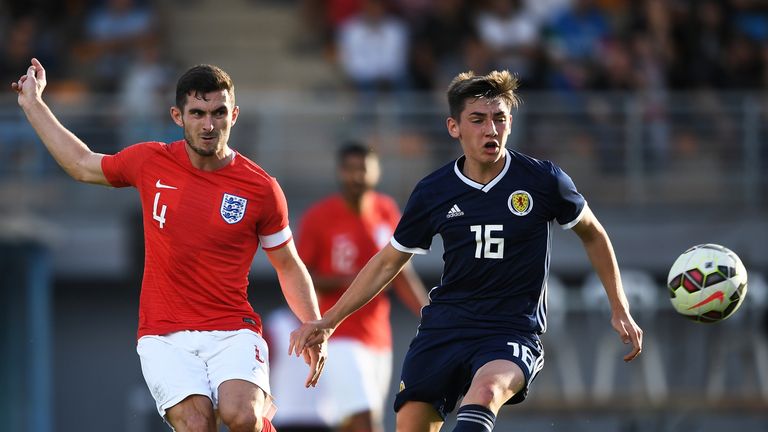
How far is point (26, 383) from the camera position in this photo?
15508 mm

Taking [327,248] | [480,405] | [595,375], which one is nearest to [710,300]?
[480,405]

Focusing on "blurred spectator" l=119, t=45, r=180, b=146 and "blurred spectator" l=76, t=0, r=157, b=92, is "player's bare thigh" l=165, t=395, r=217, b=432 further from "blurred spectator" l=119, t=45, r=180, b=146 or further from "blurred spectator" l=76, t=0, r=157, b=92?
"blurred spectator" l=76, t=0, r=157, b=92

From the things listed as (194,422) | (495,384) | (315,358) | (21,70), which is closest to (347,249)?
(315,358)

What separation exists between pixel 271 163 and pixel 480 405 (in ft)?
27.7

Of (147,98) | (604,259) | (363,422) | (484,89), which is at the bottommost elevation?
(363,422)

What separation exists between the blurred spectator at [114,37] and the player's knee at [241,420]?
962 cm

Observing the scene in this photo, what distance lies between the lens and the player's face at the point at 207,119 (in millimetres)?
7781

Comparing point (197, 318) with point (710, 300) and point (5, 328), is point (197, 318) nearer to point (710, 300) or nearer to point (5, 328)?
point (710, 300)

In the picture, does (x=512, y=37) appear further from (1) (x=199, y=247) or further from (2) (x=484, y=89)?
(1) (x=199, y=247)

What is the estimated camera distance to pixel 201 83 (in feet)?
25.6

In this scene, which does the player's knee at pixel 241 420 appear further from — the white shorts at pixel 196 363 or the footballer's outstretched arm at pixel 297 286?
the footballer's outstretched arm at pixel 297 286

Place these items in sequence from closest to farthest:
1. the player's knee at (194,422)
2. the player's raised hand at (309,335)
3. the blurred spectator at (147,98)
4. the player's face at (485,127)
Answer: the player's knee at (194,422) < the player's face at (485,127) < the player's raised hand at (309,335) < the blurred spectator at (147,98)

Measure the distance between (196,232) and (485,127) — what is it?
1736 millimetres

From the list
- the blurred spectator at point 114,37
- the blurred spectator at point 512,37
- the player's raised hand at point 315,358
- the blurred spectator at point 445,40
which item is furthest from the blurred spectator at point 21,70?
the player's raised hand at point 315,358
